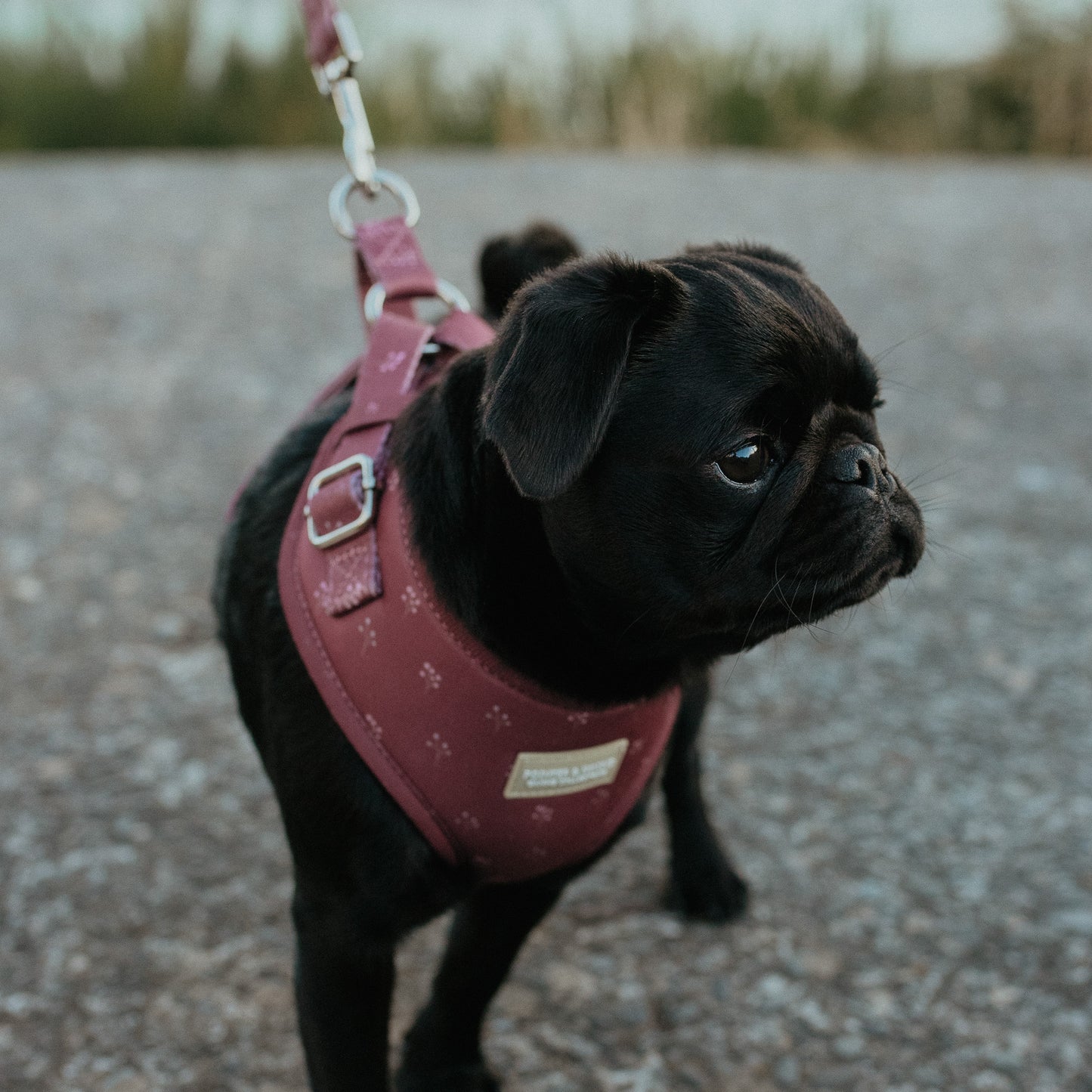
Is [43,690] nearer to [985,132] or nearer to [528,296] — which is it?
[528,296]

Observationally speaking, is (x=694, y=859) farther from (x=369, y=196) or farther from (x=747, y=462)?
(x=369, y=196)

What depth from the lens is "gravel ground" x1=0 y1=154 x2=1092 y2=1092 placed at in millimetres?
2455

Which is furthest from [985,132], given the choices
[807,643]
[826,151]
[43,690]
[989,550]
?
[43,690]

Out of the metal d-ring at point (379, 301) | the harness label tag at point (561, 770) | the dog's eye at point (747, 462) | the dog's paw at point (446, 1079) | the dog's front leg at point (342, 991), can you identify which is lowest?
the dog's paw at point (446, 1079)

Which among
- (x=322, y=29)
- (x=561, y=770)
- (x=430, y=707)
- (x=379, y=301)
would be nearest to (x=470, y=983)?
(x=561, y=770)

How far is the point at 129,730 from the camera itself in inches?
131

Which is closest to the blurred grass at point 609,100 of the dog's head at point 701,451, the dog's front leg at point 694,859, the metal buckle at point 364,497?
the dog's front leg at point 694,859

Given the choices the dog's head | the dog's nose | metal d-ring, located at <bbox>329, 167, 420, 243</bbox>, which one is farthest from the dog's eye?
metal d-ring, located at <bbox>329, 167, 420, 243</bbox>

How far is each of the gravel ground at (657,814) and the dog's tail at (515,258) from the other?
1354 mm

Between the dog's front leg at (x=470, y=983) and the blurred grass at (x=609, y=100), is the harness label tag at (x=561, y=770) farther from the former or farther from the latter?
the blurred grass at (x=609, y=100)

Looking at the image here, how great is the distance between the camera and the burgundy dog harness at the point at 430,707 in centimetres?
178

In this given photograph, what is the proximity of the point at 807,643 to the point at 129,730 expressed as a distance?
1.99 metres

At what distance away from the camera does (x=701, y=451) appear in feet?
5.31

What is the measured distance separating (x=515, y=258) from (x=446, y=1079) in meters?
1.52
